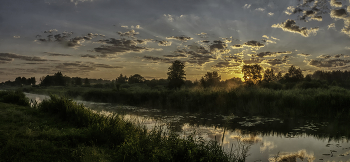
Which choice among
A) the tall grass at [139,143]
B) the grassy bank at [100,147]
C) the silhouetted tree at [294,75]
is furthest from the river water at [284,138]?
the silhouetted tree at [294,75]

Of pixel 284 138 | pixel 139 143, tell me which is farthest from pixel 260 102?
pixel 139 143

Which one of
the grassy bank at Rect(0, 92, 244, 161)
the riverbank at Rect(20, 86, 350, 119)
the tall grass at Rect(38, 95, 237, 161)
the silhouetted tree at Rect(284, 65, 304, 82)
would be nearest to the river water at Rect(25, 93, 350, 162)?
the tall grass at Rect(38, 95, 237, 161)

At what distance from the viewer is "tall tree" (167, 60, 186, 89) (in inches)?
2121

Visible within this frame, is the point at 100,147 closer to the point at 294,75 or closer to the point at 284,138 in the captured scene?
the point at 284,138

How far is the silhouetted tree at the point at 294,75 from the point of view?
2450 inches

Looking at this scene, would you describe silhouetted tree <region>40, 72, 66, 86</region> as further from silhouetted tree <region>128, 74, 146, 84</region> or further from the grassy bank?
the grassy bank

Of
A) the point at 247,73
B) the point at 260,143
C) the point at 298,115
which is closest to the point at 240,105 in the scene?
the point at 298,115

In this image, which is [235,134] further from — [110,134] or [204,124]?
[110,134]

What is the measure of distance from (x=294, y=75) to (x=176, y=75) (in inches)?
1469

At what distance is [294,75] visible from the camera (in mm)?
63719

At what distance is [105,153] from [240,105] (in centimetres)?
1492

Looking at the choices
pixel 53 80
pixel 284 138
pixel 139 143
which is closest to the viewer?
pixel 139 143

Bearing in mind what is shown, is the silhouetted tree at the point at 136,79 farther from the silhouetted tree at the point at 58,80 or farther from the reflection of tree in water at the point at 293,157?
the reflection of tree in water at the point at 293,157

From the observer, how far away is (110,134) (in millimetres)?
7176
